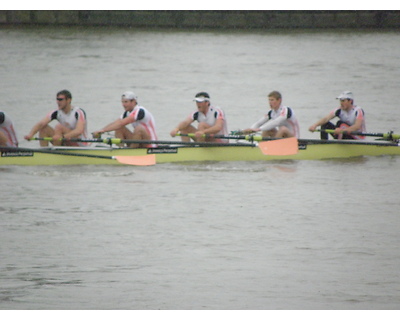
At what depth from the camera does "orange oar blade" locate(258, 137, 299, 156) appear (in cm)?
1403

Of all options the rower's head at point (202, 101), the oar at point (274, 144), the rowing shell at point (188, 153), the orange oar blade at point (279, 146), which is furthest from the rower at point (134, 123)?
the orange oar blade at point (279, 146)

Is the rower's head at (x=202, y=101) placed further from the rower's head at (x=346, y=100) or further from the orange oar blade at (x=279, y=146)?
the rower's head at (x=346, y=100)

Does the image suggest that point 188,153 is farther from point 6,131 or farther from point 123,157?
point 6,131

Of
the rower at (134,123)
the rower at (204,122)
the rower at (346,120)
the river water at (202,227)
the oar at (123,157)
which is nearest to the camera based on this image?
the river water at (202,227)

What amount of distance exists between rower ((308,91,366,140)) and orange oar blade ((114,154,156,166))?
2.50m

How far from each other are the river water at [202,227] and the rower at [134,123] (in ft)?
1.80

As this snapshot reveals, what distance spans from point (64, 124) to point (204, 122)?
2.05m

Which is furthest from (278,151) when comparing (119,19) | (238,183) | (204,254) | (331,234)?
(119,19)

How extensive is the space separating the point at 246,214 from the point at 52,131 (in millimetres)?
3551

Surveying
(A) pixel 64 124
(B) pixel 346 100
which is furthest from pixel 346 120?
(A) pixel 64 124

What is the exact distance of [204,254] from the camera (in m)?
9.86

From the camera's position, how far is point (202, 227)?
435 inches

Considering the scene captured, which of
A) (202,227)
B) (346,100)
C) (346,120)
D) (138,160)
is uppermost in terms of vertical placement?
(346,100)

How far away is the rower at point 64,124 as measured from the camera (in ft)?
44.7
